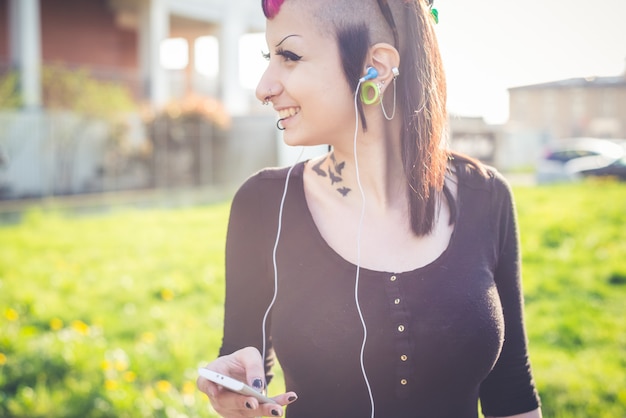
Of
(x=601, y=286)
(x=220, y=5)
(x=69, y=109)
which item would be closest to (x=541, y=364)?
(x=601, y=286)

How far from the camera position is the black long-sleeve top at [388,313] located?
1.66 meters

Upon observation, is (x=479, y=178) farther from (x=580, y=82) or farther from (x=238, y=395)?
(x=580, y=82)

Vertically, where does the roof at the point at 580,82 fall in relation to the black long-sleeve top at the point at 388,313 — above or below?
above

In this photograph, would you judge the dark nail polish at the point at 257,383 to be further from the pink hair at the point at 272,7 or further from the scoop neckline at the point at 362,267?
the pink hair at the point at 272,7

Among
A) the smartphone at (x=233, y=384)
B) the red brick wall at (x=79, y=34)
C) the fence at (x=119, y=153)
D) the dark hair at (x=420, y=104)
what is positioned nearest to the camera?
the smartphone at (x=233, y=384)

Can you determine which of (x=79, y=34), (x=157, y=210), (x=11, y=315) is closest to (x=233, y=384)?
(x=11, y=315)

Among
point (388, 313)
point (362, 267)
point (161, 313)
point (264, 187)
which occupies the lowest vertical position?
point (161, 313)

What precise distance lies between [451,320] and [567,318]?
343 centimetres

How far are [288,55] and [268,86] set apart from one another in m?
0.10

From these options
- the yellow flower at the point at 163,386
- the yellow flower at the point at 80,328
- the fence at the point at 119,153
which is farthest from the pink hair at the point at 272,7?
the fence at the point at 119,153

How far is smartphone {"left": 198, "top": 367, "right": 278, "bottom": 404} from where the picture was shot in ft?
4.83

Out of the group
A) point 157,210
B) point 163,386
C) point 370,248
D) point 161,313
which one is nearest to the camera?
point 370,248

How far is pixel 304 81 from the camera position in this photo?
1.69m

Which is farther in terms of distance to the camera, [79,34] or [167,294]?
[79,34]
